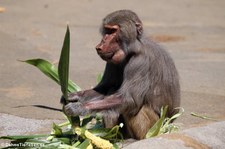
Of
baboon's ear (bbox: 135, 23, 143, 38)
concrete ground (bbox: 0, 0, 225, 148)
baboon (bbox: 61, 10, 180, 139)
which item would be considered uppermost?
baboon's ear (bbox: 135, 23, 143, 38)

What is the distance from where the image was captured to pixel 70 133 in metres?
6.14

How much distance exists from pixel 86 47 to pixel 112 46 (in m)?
6.11

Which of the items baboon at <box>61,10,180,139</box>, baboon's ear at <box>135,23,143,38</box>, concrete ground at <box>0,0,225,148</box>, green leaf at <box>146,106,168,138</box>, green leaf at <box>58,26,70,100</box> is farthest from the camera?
concrete ground at <box>0,0,225,148</box>

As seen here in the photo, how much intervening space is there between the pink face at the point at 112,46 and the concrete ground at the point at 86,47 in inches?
31.0

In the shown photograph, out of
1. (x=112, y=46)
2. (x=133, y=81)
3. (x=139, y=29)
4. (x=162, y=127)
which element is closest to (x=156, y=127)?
(x=162, y=127)

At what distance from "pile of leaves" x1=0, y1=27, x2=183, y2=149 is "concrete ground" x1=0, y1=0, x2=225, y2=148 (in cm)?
31

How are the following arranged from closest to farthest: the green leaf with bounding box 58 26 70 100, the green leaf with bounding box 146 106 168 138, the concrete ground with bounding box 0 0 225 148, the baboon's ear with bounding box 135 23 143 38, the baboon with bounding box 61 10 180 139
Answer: the green leaf with bounding box 58 26 70 100
the green leaf with bounding box 146 106 168 138
the baboon with bounding box 61 10 180 139
the baboon's ear with bounding box 135 23 143 38
the concrete ground with bounding box 0 0 225 148

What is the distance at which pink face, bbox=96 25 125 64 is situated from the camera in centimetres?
618

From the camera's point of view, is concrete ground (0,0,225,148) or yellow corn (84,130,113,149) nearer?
yellow corn (84,130,113,149)

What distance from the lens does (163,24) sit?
49.1 feet

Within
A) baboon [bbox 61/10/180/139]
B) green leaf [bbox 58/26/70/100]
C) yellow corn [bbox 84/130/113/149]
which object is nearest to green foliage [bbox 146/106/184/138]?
baboon [bbox 61/10/180/139]

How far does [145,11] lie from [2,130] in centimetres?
1010

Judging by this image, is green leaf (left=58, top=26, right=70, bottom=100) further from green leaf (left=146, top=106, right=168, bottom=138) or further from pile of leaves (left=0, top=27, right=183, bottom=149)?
green leaf (left=146, top=106, right=168, bottom=138)

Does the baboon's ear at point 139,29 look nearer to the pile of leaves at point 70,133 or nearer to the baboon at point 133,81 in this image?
the baboon at point 133,81
